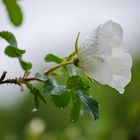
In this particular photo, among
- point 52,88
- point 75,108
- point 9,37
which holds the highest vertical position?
point 9,37

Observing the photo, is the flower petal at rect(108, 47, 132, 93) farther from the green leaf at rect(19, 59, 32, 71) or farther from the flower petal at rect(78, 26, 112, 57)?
the green leaf at rect(19, 59, 32, 71)

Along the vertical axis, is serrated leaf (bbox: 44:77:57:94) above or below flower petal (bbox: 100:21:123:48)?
below

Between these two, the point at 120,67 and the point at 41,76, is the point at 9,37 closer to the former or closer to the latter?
the point at 41,76

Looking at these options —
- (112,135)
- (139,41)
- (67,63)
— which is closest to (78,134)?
(112,135)

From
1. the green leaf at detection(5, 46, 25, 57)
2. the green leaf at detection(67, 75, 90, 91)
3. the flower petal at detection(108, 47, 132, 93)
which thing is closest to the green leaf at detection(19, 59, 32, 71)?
the green leaf at detection(5, 46, 25, 57)

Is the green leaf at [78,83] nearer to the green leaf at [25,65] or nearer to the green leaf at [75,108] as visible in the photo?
the green leaf at [75,108]

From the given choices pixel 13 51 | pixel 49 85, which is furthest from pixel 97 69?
pixel 13 51

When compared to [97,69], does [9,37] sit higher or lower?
higher
